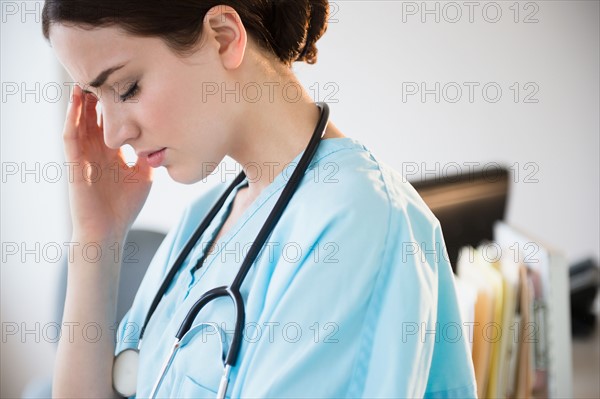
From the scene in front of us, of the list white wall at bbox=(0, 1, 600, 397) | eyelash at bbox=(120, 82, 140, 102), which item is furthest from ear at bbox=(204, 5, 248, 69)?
white wall at bbox=(0, 1, 600, 397)

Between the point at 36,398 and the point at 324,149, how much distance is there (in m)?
0.99

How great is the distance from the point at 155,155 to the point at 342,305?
0.36m

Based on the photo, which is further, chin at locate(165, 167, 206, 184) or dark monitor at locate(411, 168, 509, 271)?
dark monitor at locate(411, 168, 509, 271)

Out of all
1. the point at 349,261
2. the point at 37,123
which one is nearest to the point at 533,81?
the point at 37,123

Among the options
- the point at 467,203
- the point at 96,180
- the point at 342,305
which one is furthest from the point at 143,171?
the point at 467,203

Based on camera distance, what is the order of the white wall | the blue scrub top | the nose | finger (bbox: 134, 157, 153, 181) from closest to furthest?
the blue scrub top < the nose < finger (bbox: 134, 157, 153, 181) < the white wall

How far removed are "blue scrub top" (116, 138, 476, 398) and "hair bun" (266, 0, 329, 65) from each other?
0.15 metres

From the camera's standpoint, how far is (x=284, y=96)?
0.95 m

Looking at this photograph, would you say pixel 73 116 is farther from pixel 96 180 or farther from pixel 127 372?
pixel 127 372

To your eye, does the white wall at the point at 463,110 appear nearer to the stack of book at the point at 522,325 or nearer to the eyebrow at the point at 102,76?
the stack of book at the point at 522,325

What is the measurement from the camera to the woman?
807 mm

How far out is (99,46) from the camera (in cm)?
85

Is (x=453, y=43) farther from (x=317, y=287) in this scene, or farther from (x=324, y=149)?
(x=317, y=287)

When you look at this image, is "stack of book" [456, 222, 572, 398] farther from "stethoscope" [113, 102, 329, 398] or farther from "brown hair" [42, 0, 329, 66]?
"brown hair" [42, 0, 329, 66]
